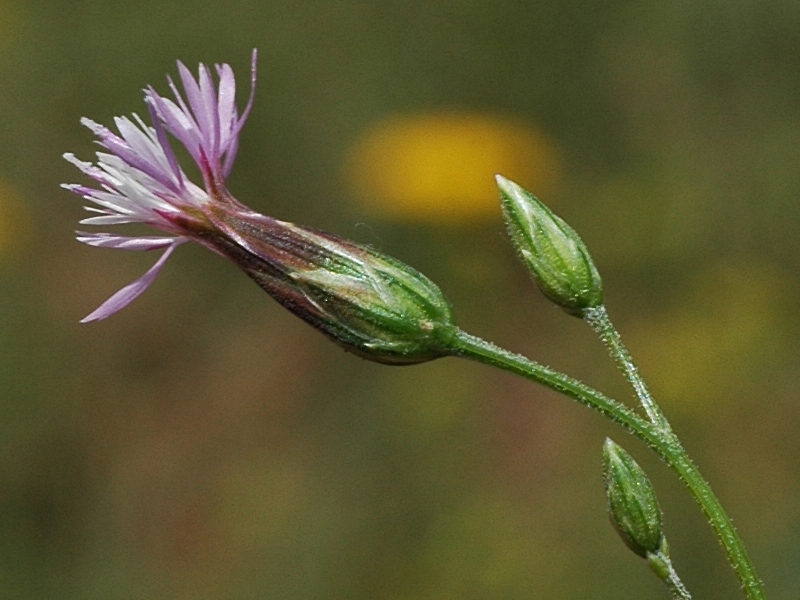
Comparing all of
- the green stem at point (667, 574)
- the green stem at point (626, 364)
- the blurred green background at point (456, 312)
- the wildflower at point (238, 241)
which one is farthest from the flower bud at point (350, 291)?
the blurred green background at point (456, 312)

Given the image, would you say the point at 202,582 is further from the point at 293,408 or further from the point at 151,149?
the point at 151,149

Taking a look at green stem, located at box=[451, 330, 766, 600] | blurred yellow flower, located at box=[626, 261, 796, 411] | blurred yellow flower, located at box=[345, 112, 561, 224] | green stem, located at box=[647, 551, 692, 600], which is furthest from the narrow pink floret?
blurred yellow flower, located at box=[345, 112, 561, 224]

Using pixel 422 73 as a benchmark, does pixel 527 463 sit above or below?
below

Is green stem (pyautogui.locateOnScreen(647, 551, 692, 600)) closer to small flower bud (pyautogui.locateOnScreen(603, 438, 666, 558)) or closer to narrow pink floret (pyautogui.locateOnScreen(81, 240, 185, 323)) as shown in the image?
small flower bud (pyautogui.locateOnScreen(603, 438, 666, 558))

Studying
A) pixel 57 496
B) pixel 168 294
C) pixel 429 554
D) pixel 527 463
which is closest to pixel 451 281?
pixel 527 463

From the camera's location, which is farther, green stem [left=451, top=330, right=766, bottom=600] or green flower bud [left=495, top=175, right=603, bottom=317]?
green flower bud [left=495, top=175, right=603, bottom=317]

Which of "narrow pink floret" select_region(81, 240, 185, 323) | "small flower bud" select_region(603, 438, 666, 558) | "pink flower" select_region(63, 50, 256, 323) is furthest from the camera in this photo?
"pink flower" select_region(63, 50, 256, 323)
